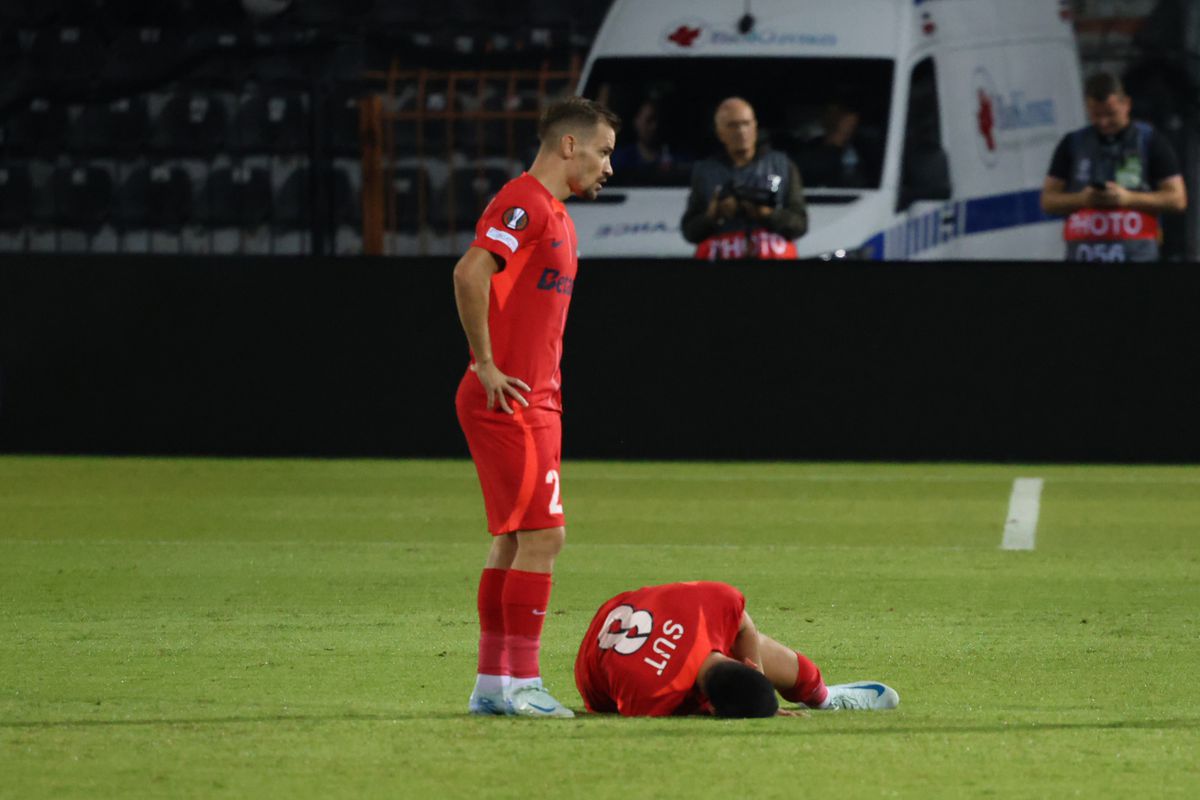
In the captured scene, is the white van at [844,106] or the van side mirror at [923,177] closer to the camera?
the white van at [844,106]

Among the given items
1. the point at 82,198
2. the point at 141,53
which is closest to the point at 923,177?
the point at 82,198

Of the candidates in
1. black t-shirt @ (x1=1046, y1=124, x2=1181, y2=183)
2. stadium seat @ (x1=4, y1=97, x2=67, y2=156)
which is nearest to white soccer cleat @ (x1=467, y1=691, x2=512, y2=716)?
black t-shirt @ (x1=1046, y1=124, x2=1181, y2=183)

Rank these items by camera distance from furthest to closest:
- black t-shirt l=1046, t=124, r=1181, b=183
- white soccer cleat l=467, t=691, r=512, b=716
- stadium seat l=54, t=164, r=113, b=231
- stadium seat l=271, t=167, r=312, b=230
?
stadium seat l=54, t=164, r=113, b=231, stadium seat l=271, t=167, r=312, b=230, black t-shirt l=1046, t=124, r=1181, b=183, white soccer cleat l=467, t=691, r=512, b=716

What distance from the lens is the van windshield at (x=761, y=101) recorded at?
50.9 feet

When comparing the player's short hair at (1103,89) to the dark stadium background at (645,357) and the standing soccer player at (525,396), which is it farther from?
the standing soccer player at (525,396)

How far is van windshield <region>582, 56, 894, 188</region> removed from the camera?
15.5m

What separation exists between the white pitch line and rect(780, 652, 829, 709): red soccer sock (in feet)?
15.0

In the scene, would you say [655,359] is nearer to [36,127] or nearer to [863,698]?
[863,698]

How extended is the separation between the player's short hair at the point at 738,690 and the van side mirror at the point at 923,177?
386 inches

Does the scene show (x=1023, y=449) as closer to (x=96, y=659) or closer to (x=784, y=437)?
(x=784, y=437)

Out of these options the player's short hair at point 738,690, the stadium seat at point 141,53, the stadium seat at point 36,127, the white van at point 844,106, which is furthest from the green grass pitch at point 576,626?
the stadium seat at point 141,53

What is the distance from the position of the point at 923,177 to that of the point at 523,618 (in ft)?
31.9

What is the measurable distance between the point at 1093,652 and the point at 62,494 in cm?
721

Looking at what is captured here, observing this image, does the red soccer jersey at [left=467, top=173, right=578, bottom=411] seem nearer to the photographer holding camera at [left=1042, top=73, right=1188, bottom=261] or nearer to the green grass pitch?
the green grass pitch
